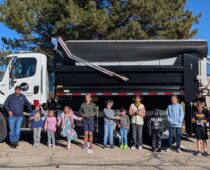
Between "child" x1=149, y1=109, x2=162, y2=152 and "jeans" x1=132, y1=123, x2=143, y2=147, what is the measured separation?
0.30 meters

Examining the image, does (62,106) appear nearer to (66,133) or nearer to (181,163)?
(66,133)

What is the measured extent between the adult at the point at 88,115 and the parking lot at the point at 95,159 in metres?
0.40

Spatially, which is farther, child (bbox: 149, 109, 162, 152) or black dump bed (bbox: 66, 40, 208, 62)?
black dump bed (bbox: 66, 40, 208, 62)

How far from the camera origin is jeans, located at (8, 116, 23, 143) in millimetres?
13234

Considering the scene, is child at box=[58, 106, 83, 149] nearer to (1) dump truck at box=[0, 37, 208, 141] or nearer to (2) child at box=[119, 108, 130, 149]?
(1) dump truck at box=[0, 37, 208, 141]

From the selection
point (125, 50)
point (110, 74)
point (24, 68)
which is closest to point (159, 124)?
point (110, 74)

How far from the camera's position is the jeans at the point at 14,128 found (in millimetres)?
13234

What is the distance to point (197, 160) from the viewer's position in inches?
442

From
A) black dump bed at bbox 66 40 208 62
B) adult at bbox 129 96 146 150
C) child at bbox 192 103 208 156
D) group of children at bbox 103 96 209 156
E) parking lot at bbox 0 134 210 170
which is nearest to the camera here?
parking lot at bbox 0 134 210 170

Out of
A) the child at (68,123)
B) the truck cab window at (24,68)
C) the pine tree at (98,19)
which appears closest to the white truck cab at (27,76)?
the truck cab window at (24,68)

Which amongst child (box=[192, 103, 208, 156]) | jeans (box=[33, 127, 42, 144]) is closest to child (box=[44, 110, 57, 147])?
jeans (box=[33, 127, 42, 144])

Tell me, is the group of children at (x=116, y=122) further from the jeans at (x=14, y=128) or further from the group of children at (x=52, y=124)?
the jeans at (x=14, y=128)

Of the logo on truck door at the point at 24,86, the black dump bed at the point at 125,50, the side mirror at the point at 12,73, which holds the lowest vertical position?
the logo on truck door at the point at 24,86

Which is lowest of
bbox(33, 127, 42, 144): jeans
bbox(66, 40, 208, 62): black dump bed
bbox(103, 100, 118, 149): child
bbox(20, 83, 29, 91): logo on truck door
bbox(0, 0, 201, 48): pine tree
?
bbox(33, 127, 42, 144): jeans
